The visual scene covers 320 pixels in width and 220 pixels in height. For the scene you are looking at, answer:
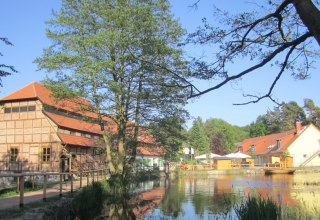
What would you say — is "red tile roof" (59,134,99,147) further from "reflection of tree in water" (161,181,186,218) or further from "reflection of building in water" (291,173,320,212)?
"reflection of building in water" (291,173,320,212)

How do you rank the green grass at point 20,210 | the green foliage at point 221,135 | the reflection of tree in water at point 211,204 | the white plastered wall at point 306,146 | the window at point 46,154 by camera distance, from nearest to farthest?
1. the green grass at point 20,210
2. the reflection of tree in water at point 211,204
3. the window at point 46,154
4. the white plastered wall at point 306,146
5. the green foliage at point 221,135

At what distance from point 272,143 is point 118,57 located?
151ft

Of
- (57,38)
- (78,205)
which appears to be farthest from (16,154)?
(78,205)

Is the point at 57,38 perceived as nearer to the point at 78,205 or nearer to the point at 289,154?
the point at 78,205

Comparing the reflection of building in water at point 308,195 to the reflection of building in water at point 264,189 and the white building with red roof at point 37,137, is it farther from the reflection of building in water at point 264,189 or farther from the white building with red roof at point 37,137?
the white building with red roof at point 37,137

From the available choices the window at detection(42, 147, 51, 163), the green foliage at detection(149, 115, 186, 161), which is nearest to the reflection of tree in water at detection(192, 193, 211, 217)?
the green foliage at detection(149, 115, 186, 161)

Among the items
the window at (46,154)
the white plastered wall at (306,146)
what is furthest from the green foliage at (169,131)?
the white plastered wall at (306,146)

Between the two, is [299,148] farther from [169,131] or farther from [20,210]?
[20,210]

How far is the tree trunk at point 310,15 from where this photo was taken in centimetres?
454

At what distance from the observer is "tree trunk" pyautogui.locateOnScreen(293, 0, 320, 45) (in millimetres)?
4535

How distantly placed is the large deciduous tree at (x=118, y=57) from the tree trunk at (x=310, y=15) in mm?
12062

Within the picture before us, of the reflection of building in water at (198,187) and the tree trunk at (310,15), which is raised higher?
the tree trunk at (310,15)

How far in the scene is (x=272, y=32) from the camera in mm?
6105

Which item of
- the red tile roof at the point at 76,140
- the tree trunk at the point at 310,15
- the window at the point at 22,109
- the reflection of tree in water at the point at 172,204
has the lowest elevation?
the reflection of tree in water at the point at 172,204
